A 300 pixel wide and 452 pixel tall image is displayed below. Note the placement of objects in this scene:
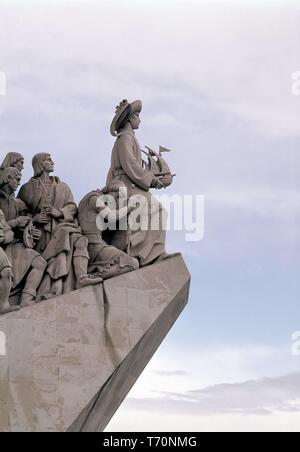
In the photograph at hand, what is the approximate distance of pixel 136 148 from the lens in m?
18.8

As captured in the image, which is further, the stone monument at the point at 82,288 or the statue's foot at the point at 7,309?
the statue's foot at the point at 7,309

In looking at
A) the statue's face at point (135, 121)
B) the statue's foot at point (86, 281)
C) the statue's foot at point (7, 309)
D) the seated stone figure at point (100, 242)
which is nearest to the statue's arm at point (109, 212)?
the seated stone figure at point (100, 242)

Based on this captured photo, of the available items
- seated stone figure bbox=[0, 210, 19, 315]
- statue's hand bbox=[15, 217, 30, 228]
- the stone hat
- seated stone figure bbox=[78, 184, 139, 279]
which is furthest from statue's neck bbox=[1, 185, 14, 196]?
the stone hat

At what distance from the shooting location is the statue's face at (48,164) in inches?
714

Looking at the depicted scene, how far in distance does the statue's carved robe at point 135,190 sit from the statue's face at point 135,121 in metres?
0.15

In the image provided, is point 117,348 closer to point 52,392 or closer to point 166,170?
point 52,392

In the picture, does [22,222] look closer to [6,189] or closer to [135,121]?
[6,189]

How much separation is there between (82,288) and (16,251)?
107 cm

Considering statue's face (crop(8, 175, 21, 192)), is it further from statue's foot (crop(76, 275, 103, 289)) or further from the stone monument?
statue's foot (crop(76, 275, 103, 289))

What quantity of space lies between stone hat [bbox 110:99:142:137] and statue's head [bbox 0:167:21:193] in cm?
196

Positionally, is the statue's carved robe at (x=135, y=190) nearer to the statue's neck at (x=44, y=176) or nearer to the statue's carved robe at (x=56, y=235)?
the statue's carved robe at (x=56, y=235)

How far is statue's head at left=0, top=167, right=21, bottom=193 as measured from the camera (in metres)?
17.7
